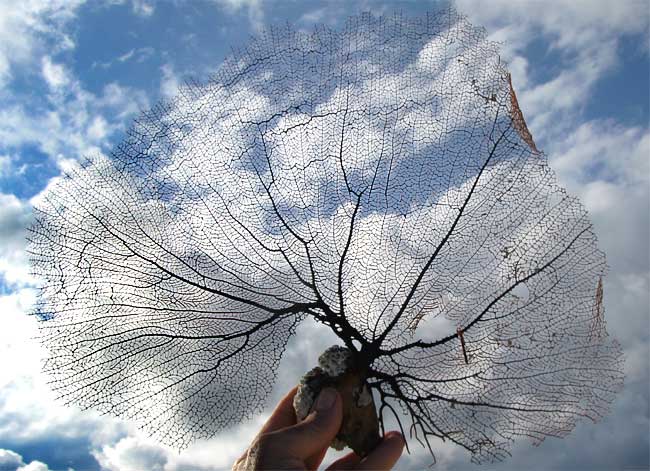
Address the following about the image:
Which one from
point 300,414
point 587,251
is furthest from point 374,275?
point 587,251

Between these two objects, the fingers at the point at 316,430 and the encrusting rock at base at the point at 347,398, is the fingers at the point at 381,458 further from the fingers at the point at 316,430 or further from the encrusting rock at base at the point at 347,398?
the fingers at the point at 316,430

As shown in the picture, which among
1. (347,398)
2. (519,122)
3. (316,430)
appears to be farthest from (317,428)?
(519,122)

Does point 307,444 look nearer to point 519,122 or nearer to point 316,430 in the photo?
point 316,430

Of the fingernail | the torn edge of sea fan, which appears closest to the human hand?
the fingernail

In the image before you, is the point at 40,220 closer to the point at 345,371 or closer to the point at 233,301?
the point at 233,301

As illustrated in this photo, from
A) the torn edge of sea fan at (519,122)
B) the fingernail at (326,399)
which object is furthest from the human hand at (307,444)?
the torn edge of sea fan at (519,122)
